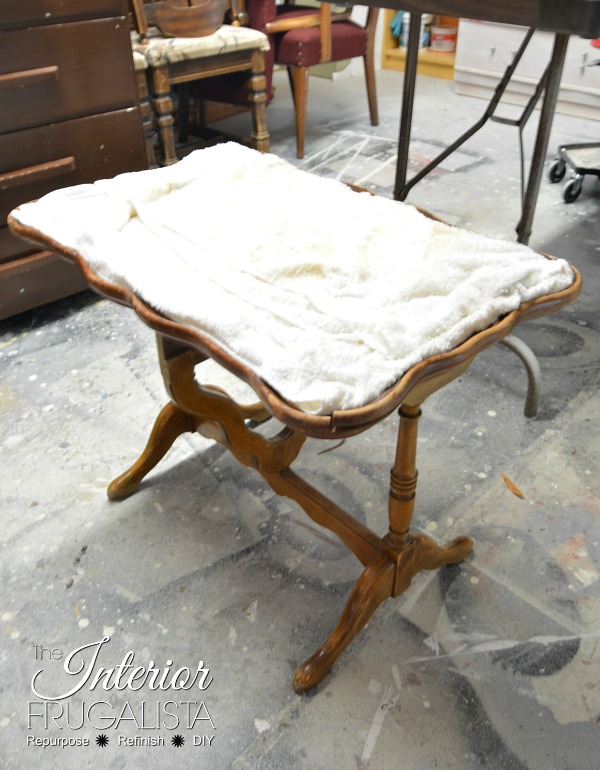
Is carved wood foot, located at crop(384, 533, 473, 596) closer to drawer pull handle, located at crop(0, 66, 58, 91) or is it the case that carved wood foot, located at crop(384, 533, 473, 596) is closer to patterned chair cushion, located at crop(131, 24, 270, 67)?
drawer pull handle, located at crop(0, 66, 58, 91)

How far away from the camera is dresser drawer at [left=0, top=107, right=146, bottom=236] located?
1824mm

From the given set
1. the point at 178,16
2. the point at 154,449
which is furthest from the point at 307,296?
the point at 178,16

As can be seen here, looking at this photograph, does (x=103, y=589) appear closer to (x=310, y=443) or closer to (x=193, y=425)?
(x=193, y=425)

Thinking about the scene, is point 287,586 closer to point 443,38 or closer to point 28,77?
point 28,77

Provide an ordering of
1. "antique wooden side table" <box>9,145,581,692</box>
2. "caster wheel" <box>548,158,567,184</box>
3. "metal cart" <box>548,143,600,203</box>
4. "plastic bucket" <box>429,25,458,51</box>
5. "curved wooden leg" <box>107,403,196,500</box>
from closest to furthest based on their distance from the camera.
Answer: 1. "antique wooden side table" <box>9,145,581,692</box>
2. "curved wooden leg" <box>107,403,196,500</box>
3. "metal cart" <box>548,143,600,203</box>
4. "caster wheel" <box>548,158,567,184</box>
5. "plastic bucket" <box>429,25,458,51</box>

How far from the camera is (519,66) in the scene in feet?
12.0

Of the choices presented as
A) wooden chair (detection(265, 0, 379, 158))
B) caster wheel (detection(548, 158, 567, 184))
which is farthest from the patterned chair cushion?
caster wheel (detection(548, 158, 567, 184))

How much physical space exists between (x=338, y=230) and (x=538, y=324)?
108 centimetres

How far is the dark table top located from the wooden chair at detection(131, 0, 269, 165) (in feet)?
4.53

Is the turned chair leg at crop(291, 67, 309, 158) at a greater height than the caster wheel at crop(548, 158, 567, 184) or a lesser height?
greater

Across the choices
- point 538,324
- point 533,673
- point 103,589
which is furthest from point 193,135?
point 533,673

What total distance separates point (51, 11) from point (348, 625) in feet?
5.33

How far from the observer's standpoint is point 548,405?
1.69m

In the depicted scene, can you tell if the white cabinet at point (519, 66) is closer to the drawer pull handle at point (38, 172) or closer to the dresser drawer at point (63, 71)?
the dresser drawer at point (63, 71)
